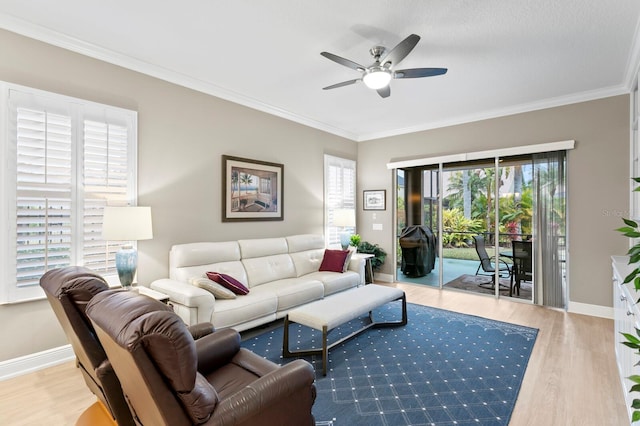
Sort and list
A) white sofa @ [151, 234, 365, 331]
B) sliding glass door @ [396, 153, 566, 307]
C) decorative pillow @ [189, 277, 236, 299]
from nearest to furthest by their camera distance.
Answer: white sofa @ [151, 234, 365, 331], decorative pillow @ [189, 277, 236, 299], sliding glass door @ [396, 153, 566, 307]

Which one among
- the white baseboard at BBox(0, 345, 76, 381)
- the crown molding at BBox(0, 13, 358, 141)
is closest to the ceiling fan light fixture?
the crown molding at BBox(0, 13, 358, 141)

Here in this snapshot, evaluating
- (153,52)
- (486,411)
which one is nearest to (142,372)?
(486,411)

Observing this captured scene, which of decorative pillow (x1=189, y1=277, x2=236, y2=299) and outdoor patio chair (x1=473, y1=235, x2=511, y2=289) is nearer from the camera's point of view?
decorative pillow (x1=189, y1=277, x2=236, y2=299)

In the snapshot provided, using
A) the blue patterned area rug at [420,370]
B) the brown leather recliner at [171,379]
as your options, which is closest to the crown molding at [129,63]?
the brown leather recliner at [171,379]

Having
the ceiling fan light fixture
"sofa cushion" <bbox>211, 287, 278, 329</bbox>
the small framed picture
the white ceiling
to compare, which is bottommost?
"sofa cushion" <bbox>211, 287, 278, 329</bbox>

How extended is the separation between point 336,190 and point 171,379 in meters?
5.02

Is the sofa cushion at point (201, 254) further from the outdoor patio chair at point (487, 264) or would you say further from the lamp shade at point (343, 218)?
the outdoor patio chair at point (487, 264)

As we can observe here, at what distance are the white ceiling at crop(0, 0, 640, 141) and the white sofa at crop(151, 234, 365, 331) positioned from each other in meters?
2.00

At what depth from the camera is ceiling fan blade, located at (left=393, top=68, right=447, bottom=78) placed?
9.32 ft

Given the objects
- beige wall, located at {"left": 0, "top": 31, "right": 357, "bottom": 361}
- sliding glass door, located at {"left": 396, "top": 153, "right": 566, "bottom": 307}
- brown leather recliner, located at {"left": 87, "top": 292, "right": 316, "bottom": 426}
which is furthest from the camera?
sliding glass door, located at {"left": 396, "top": 153, "right": 566, "bottom": 307}

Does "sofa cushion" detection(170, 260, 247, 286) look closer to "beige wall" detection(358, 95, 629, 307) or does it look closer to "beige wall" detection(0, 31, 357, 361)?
"beige wall" detection(0, 31, 357, 361)

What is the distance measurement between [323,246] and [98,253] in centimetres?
309

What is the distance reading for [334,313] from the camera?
9.57 feet

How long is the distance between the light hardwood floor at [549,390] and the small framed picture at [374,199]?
322cm
